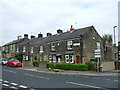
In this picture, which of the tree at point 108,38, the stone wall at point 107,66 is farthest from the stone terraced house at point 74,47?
the tree at point 108,38

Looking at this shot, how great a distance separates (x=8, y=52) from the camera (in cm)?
5303

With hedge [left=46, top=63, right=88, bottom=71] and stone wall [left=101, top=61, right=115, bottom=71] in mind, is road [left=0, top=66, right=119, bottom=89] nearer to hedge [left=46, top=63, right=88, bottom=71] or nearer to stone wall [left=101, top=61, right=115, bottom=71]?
hedge [left=46, top=63, right=88, bottom=71]

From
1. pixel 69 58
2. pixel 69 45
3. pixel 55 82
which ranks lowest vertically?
pixel 55 82

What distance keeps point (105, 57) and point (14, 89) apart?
1070 inches

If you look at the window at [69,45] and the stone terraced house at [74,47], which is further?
the window at [69,45]

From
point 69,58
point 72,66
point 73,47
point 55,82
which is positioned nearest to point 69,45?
point 73,47

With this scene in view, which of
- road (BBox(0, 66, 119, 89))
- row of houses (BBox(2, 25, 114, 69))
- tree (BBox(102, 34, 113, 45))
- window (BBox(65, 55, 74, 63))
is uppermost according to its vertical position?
tree (BBox(102, 34, 113, 45))

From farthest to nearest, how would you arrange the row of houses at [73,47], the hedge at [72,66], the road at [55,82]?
the row of houses at [73,47], the hedge at [72,66], the road at [55,82]

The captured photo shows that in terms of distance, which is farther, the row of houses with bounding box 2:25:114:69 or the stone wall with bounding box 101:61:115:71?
the row of houses with bounding box 2:25:114:69

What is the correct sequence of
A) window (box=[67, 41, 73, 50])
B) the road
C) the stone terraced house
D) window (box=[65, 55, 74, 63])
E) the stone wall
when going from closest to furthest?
the road → the stone wall → the stone terraced house → window (box=[65, 55, 74, 63]) → window (box=[67, 41, 73, 50])

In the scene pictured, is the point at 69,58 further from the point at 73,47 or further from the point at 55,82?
the point at 55,82

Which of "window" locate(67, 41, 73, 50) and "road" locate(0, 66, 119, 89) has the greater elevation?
"window" locate(67, 41, 73, 50)

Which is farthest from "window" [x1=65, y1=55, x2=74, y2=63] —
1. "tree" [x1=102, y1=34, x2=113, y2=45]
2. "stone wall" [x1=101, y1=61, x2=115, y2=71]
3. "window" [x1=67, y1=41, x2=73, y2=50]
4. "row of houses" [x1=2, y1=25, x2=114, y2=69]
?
"tree" [x1=102, y1=34, x2=113, y2=45]

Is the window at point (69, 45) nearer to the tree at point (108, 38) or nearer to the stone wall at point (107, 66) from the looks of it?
the stone wall at point (107, 66)
